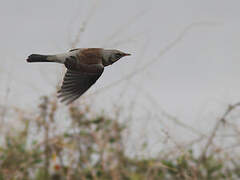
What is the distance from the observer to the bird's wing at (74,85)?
203cm

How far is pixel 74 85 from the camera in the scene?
2115mm

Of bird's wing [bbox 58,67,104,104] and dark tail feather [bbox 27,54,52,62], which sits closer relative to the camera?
dark tail feather [bbox 27,54,52,62]

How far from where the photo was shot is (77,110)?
3.43 meters

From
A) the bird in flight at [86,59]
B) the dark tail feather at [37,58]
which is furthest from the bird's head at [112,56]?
the dark tail feather at [37,58]

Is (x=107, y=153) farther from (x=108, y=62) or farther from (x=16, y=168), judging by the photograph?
(x=108, y=62)

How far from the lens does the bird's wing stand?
2031 millimetres

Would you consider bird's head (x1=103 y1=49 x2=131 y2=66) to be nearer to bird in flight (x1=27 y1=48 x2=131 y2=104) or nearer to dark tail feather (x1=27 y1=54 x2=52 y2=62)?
bird in flight (x1=27 y1=48 x2=131 y2=104)

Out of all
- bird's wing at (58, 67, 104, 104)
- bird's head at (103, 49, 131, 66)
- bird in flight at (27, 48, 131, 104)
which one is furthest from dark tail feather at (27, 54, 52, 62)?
bird's wing at (58, 67, 104, 104)

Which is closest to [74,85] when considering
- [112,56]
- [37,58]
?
[37,58]

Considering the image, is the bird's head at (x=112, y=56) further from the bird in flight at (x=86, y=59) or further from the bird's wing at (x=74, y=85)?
the bird's wing at (x=74, y=85)

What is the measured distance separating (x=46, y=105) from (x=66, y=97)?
138 cm

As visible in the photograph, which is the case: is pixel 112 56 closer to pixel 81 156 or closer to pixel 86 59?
pixel 86 59

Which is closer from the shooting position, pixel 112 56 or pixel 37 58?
pixel 112 56

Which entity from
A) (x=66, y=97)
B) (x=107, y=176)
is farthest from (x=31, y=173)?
(x=66, y=97)
